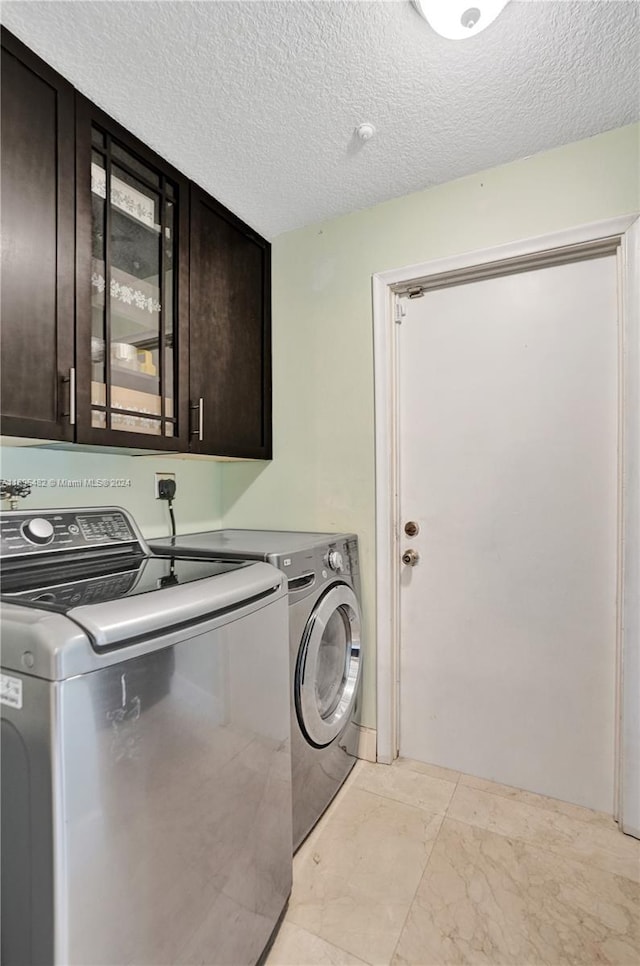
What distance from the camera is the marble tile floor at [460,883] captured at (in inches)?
45.4

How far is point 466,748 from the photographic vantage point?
6.07 ft

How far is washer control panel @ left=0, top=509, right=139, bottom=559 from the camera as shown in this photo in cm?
124

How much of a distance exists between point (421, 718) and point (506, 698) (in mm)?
378

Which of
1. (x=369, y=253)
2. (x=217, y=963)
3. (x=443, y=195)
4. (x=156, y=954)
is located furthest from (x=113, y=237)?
(x=217, y=963)

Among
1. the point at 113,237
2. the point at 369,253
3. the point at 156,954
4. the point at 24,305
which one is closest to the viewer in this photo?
the point at 156,954

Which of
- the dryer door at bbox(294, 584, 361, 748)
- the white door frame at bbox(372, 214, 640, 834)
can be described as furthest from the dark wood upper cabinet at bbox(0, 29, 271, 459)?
the dryer door at bbox(294, 584, 361, 748)

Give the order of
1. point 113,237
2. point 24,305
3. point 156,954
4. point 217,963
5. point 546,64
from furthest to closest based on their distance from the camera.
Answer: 1. point 113,237
2. point 546,64
3. point 24,305
4. point 217,963
5. point 156,954

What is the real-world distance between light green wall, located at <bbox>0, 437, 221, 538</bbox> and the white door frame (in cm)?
89

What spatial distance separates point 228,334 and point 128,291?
50cm

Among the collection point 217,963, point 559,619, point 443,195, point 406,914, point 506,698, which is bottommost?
point 406,914

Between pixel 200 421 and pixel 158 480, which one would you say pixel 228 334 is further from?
pixel 158 480

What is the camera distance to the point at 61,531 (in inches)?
54.2

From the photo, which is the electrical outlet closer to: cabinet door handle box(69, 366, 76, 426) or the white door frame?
cabinet door handle box(69, 366, 76, 426)

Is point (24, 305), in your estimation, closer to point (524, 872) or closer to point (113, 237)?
point (113, 237)
